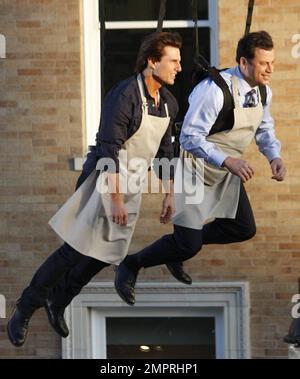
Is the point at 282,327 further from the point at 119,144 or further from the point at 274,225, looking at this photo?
the point at 119,144

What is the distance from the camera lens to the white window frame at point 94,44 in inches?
457

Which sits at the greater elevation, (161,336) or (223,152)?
(223,152)

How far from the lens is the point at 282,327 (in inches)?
458

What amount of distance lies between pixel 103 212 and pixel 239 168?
89 centimetres

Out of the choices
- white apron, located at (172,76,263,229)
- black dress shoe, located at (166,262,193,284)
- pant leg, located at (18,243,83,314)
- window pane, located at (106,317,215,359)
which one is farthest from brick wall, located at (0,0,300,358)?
pant leg, located at (18,243,83,314)

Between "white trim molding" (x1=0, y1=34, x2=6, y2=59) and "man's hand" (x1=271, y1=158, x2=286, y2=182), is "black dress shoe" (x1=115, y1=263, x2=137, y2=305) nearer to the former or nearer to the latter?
"man's hand" (x1=271, y1=158, x2=286, y2=182)

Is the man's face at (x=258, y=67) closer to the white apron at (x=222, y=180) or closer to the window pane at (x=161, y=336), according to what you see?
the white apron at (x=222, y=180)

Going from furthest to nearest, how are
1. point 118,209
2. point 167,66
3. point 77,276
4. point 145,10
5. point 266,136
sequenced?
point 145,10 < point 77,276 < point 266,136 < point 118,209 < point 167,66

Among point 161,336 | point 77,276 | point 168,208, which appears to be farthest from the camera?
point 161,336

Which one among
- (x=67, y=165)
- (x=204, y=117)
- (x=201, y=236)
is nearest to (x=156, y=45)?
(x=204, y=117)

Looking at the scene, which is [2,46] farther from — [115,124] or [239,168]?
[239,168]

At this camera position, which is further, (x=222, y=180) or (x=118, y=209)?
(x=222, y=180)

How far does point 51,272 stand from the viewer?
10.0 meters

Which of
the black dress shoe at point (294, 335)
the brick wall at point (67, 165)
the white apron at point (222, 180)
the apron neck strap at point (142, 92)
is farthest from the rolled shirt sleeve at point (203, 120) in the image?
the brick wall at point (67, 165)
